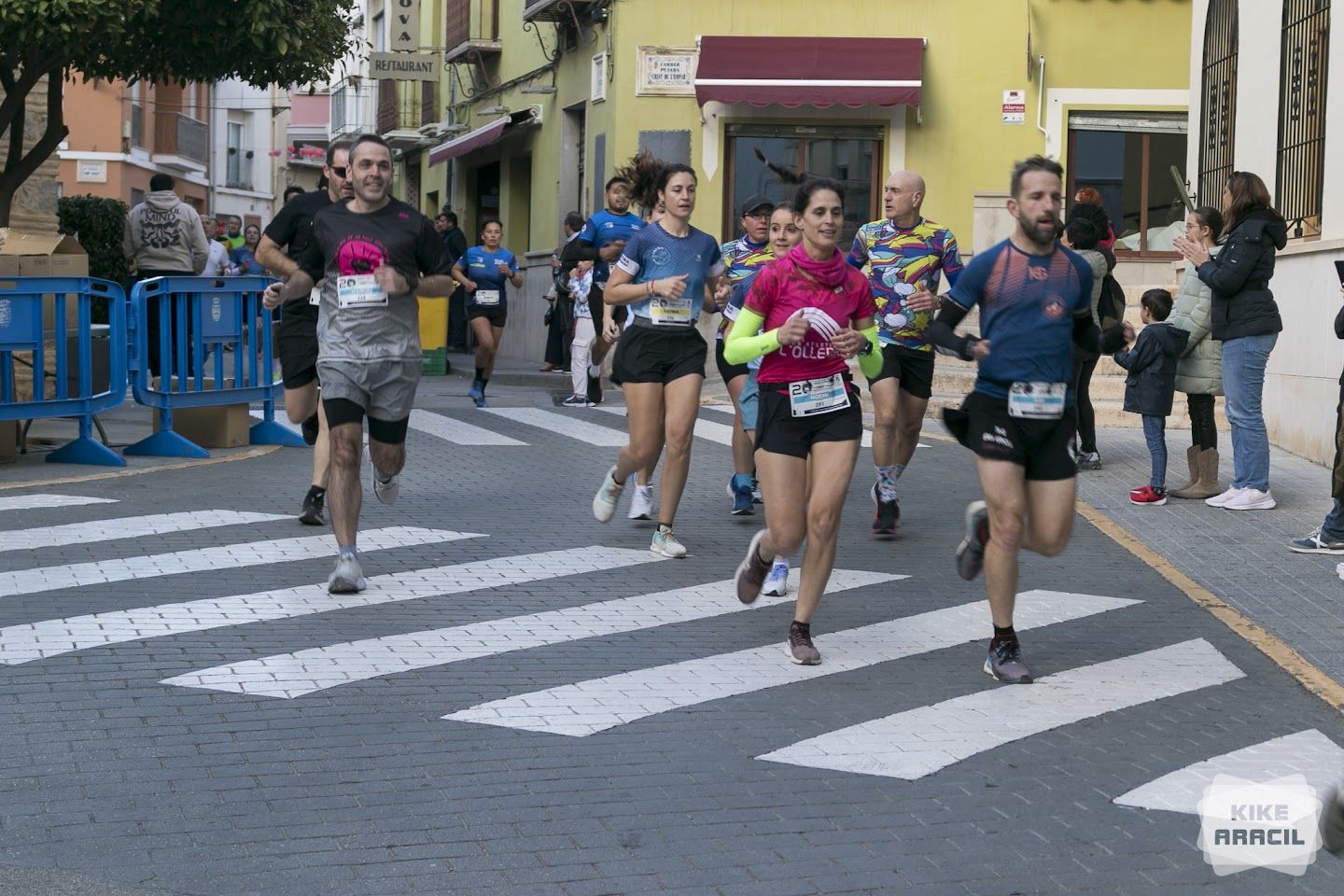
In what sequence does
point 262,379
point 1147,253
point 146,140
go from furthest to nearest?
point 146,140 < point 1147,253 < point 262,379

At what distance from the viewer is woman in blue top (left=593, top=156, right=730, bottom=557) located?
948cm

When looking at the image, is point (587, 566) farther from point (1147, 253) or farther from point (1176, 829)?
point (1147, 253)

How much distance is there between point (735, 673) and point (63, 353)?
717cm

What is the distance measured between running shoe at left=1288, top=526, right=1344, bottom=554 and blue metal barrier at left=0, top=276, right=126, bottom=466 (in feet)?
24.9

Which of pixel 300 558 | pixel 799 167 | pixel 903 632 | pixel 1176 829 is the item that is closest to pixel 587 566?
pixel 300 558

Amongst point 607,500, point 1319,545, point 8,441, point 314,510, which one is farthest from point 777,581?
point 8,441

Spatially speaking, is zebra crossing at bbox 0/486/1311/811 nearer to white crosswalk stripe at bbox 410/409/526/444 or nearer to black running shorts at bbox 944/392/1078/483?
black running shorts at bbox 944/392/1078/483

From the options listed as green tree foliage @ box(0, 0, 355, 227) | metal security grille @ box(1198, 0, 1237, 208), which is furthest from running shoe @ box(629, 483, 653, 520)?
metal security grille @ box(1198, 0, 1237, 208)

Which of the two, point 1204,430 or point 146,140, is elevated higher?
point 146,140

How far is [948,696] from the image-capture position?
6.75m

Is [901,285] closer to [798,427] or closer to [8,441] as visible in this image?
[798,427]

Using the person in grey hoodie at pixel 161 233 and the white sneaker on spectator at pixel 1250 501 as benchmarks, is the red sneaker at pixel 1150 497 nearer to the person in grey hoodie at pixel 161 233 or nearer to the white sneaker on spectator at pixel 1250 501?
the white sneaker on spectator at pixel 1250 501

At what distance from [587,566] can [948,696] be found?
2924 mm

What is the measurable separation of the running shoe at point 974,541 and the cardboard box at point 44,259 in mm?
7609
